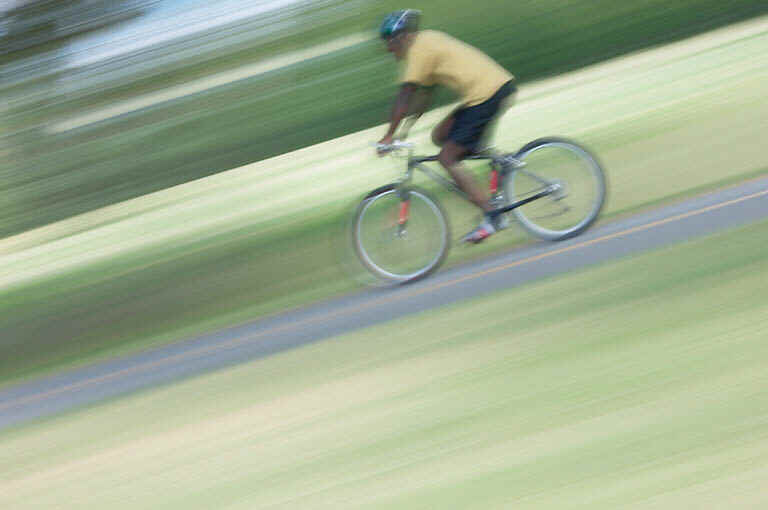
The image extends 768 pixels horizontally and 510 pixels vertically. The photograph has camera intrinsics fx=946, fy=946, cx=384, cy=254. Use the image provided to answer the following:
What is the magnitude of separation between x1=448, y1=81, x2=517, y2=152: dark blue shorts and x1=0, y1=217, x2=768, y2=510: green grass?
1.11 meters

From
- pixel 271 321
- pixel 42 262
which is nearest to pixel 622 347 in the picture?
pixel 271 321

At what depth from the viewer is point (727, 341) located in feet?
13.6

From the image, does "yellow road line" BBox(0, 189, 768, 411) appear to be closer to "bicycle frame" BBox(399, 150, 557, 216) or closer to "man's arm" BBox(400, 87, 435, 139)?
"bicycle frame" BBox(399, 150, 557, 216)

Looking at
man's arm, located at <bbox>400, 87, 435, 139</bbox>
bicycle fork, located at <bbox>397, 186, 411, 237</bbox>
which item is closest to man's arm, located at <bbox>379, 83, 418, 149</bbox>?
man's arm, located at <bbox>400, 87, 435, 139</bbox>

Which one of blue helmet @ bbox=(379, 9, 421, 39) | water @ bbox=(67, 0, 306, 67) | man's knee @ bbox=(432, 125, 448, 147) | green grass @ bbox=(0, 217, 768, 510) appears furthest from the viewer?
water @ bbox=(67, 0, 306, 67)

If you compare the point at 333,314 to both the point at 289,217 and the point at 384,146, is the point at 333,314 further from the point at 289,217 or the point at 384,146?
the point at 289,217

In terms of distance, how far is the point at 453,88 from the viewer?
6137 millimetres

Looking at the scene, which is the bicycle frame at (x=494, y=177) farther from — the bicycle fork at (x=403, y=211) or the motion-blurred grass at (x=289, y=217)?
the motion-blurred grass at (x=289, y=217)

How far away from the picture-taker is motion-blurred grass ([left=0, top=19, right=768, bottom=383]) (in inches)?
301

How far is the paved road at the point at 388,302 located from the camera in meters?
5.96

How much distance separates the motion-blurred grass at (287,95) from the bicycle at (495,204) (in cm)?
939

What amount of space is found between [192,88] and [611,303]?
1247cm

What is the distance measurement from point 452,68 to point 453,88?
18 cm

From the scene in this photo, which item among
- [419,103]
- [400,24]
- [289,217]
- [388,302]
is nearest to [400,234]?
[388,302]
